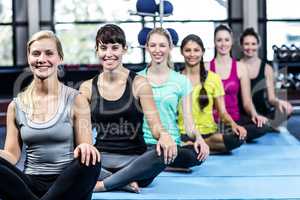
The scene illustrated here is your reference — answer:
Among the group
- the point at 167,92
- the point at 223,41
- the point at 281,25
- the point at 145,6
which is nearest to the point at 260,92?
the point at 223,41

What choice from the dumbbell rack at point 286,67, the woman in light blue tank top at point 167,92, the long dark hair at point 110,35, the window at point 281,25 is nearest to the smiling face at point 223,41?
the woman in light blue tank top at point 167,92

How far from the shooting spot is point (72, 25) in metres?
7.18

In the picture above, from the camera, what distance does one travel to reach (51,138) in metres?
2.10

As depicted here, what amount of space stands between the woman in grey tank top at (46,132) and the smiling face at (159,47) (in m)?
1.04

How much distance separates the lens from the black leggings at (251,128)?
423 cm

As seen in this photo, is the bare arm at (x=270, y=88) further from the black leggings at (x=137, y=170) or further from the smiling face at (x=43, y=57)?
the smiling face at (x=43, y=57)

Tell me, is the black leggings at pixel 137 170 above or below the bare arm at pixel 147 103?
below

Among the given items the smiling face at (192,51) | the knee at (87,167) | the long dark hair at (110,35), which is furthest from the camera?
the smiling face at (192,51)

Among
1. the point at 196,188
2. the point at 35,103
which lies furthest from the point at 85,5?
the point at 35,103

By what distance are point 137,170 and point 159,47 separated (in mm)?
738

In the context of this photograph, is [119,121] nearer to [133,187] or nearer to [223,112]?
[133,187]

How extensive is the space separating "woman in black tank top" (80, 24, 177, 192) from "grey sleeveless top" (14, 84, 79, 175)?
0.57 metres

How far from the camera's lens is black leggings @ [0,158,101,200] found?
199cm

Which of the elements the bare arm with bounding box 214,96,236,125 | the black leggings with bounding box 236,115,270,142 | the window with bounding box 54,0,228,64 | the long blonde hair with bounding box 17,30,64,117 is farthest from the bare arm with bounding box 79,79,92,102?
the window with bounding box 54,0,228,64
